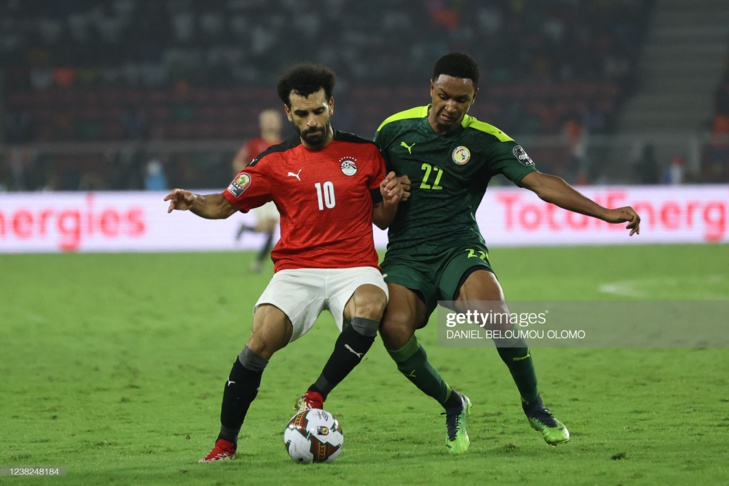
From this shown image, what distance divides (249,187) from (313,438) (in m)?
1.34

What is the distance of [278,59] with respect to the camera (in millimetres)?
26812

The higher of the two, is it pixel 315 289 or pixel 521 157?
pixel 521 157

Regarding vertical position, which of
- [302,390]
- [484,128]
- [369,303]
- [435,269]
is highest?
[484,128]

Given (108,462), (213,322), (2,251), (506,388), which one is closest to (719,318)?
(506,388)

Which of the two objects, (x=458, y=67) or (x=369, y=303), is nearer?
(x=369, y=303)

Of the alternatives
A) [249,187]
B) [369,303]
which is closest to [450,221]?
[369,303]

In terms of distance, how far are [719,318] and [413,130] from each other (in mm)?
5696

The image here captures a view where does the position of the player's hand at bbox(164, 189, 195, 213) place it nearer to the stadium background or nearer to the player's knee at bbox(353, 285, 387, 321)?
the player's knee at bbox(353, 285, 387, 321)

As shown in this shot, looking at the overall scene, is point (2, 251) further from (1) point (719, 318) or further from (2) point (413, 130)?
(2) point (413, 130)

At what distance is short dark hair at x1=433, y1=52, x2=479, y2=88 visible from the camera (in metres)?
5.63

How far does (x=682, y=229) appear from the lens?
17.7 metres

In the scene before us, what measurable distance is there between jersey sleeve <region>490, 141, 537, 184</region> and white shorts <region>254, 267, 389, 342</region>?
0.89 metres

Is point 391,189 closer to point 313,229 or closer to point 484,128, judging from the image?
point 313,229

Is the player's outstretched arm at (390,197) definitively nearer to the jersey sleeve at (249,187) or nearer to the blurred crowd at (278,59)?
the jersey sleeve at (249,187)
